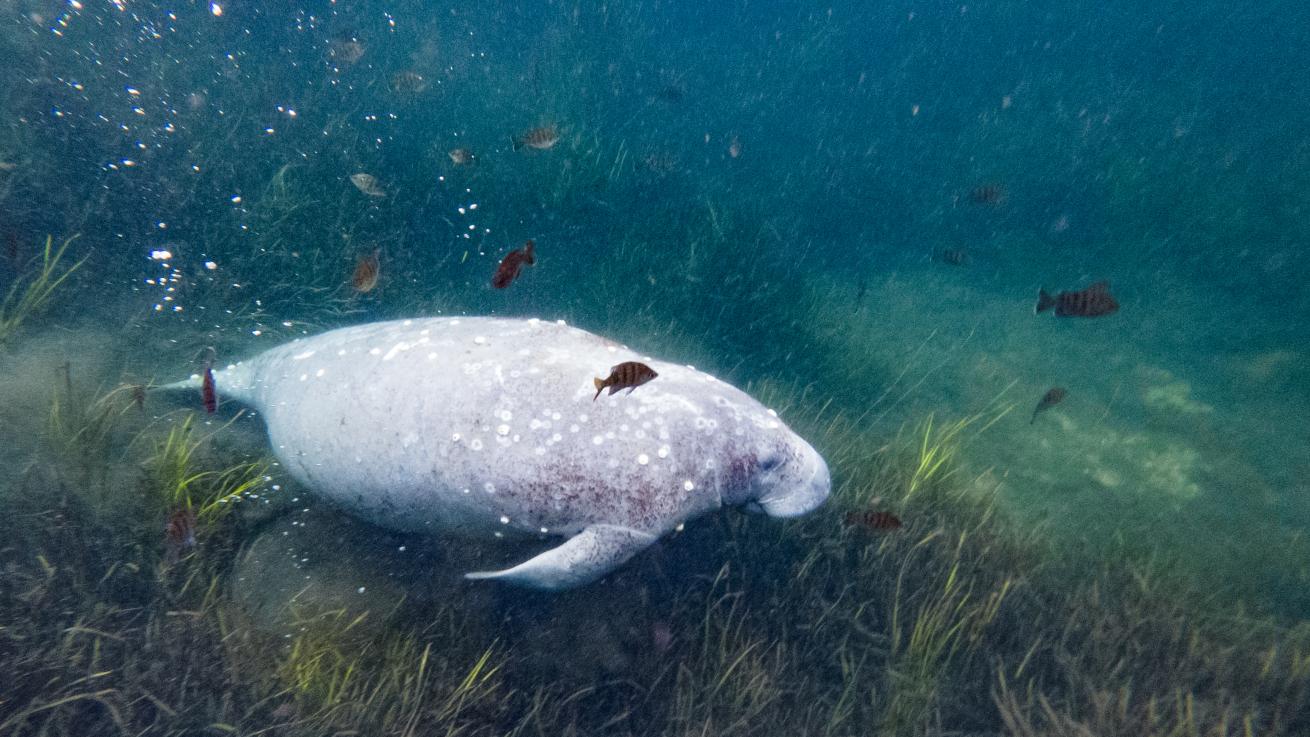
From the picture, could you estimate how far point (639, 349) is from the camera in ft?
23.8

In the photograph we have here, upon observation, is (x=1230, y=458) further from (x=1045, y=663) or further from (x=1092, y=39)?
(x=1092, y=39)

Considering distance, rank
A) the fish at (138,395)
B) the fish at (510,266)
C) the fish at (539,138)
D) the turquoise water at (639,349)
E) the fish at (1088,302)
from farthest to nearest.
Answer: the fish at (539,138), the fish at (1088,302), the fish at (138,395), the fish at (510,266), the turquoise water at (639,349)

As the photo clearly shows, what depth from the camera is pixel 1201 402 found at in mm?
8812

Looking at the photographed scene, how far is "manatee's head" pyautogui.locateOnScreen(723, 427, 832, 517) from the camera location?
11.2 feet

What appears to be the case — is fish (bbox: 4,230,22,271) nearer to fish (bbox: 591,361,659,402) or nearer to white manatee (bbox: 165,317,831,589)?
white manatee (bbox: 165,317,831,589)

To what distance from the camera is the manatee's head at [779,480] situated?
3.41 metres

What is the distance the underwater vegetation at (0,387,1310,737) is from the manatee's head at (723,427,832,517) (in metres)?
0.81

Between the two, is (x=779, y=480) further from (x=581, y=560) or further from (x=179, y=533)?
(x=179, y=533)

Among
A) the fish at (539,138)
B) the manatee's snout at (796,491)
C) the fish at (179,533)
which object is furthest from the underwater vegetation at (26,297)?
the manatee's snout at (796,491)

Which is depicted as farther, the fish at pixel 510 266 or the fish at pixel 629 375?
the fish at pixel 510 266

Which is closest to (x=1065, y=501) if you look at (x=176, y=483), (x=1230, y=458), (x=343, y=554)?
(x=1230, y=458)

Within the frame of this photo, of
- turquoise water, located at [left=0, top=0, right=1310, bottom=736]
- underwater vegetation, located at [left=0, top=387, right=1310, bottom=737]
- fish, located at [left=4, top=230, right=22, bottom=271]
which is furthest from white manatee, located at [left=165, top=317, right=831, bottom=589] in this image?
fish, located at [left=4, top=230, right=22, bottom=271]

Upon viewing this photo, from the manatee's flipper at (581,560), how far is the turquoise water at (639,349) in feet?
2.54

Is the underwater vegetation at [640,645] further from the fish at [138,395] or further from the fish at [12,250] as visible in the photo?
the fish at [12,250]
